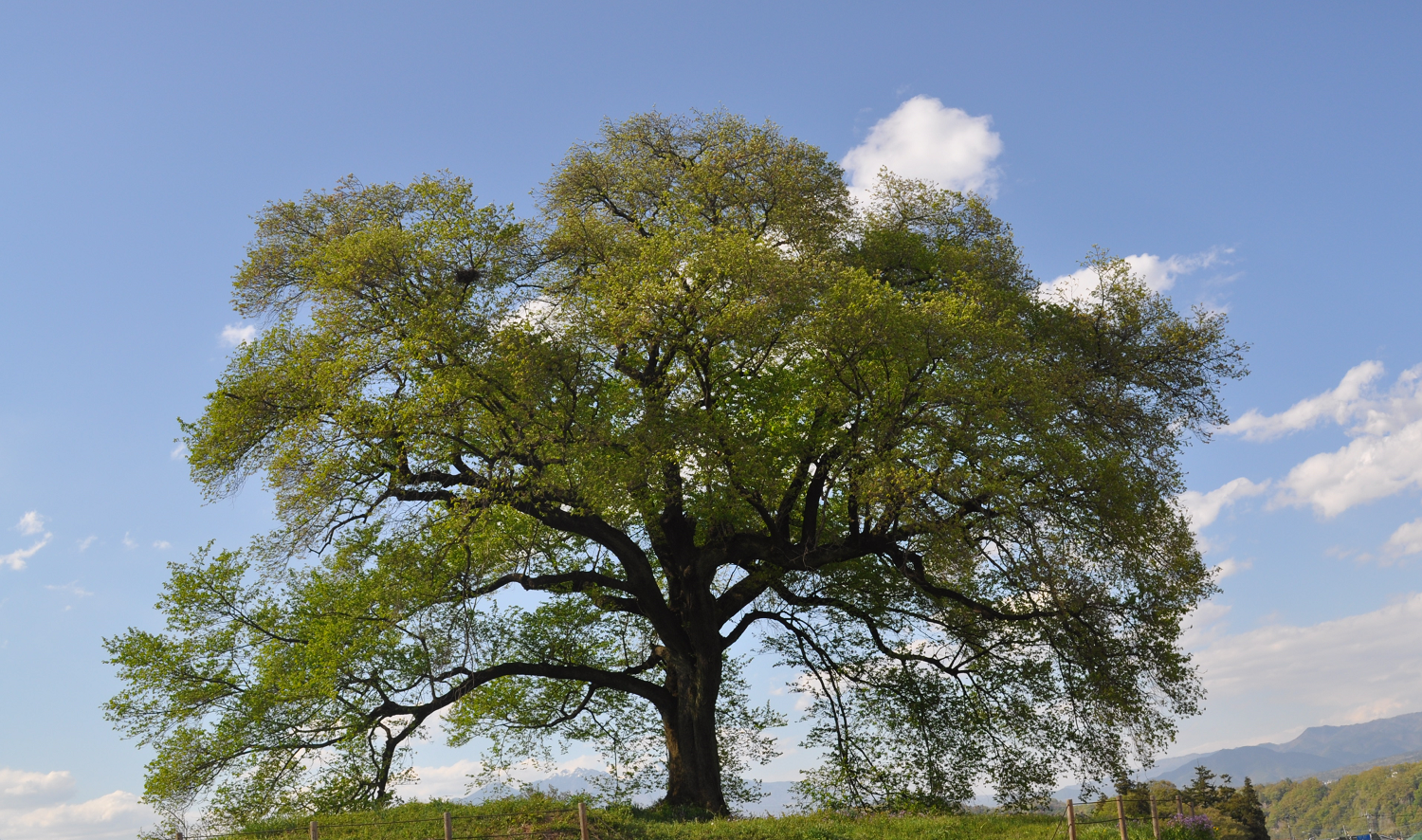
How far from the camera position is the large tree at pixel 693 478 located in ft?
60.5

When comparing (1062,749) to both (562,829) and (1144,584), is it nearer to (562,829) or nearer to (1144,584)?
(1144,584)

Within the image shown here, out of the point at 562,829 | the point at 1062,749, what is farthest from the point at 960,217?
the point at 562,829

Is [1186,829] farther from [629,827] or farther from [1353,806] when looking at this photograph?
[1353,806]

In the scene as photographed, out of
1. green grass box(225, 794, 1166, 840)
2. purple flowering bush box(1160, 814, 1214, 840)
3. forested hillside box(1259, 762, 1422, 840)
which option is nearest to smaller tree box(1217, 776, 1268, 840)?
purple flowering bush box(1160, 814, 1214, 840)

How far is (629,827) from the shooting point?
1597 cm

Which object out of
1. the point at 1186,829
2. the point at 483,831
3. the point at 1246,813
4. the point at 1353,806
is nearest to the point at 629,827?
the point at 483,831

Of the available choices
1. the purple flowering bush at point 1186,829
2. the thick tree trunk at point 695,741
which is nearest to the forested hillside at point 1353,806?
the purple flowering bush at point 1186,829

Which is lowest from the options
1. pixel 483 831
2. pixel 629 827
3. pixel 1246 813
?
pixel 1246 813

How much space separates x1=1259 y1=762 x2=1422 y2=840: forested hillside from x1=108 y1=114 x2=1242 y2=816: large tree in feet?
540

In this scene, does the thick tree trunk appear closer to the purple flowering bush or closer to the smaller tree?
the purple flowering bush

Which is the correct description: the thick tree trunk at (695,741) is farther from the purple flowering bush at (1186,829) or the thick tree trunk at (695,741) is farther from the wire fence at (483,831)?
the purple flowering bush at (1186,829)

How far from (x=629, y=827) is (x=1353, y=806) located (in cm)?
20138

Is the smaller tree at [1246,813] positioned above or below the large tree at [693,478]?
below

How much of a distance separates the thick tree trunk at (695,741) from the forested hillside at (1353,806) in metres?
169
